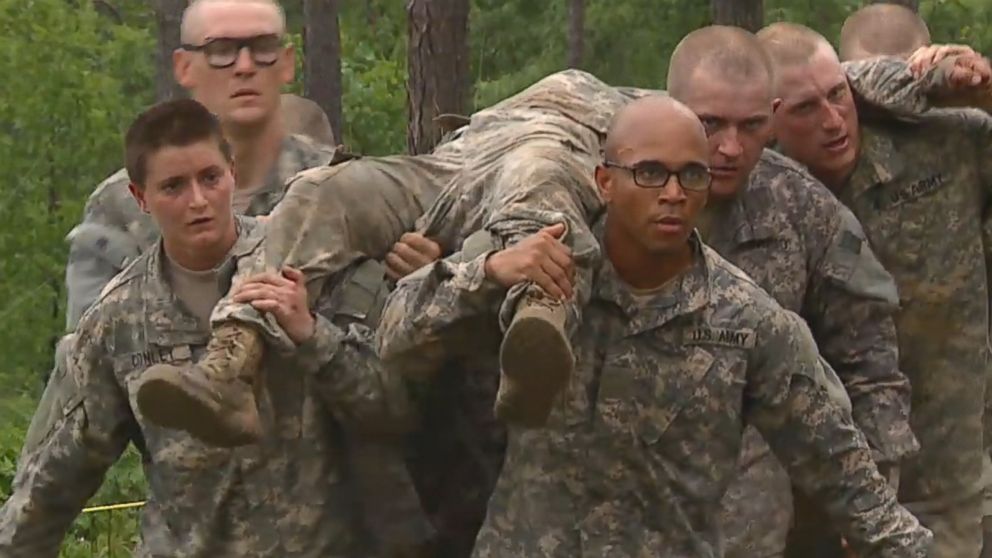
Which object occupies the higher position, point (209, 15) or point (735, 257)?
point (209, 15)

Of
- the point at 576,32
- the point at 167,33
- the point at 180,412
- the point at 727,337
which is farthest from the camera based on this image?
the point at 576,32

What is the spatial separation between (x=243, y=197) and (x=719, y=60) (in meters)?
1.54

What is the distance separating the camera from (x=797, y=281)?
264 inches

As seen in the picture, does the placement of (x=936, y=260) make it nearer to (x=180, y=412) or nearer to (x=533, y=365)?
(x=533, y=365)

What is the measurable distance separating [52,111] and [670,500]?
53.2ft

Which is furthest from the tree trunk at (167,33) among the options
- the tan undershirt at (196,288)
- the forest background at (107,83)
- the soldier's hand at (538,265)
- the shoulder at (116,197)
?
the soldier's hand at (538,265)

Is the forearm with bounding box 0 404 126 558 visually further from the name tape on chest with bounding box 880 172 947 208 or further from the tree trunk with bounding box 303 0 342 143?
the tree trunk with bounding box 303 0 342 143

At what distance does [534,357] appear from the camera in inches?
197

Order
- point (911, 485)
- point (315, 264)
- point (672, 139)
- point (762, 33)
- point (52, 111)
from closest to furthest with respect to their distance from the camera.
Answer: point (672, 139)
point (315, 264)
point (762, 33)
point (911, 485)
point (52, 111)

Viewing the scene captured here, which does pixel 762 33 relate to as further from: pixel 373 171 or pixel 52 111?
pixel 52 111

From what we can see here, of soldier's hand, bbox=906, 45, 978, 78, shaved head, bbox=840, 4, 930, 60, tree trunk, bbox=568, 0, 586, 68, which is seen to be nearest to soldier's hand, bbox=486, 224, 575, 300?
→ soldier's hand, bbox=906, 45, 978, 78

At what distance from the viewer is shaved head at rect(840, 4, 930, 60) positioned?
873 centimetres

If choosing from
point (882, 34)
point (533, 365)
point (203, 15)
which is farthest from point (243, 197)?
point (882, 34)

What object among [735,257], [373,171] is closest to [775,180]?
[735,257]
